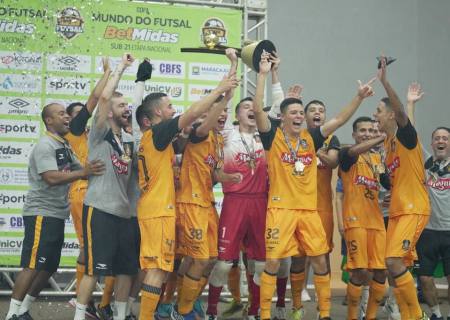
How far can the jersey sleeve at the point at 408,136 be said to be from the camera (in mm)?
8732

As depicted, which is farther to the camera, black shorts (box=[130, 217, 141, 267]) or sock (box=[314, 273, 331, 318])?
black shorts (box=[130, 217, 141, 267])

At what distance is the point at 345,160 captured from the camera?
958cm

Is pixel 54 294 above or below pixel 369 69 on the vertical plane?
below

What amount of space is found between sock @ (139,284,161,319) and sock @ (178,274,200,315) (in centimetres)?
82

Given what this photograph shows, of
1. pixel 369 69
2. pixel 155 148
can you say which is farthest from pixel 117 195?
pixel 369 69

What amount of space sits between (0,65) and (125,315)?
4.46 meters

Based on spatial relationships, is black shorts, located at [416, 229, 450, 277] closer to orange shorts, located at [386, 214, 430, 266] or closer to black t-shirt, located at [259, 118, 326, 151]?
orange shorts, located at [386, 214, 430, 266]

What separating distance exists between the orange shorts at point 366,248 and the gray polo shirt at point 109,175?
8.64 feet

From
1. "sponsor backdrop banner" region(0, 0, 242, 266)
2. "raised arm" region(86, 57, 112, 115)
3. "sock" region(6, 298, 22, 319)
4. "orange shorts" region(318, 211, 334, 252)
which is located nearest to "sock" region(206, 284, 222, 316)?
"orange shorts" region(318, 211, 334, 252)

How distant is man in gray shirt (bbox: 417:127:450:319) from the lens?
10195mm

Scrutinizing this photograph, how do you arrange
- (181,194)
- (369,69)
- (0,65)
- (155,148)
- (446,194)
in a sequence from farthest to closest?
(369,69) < (0,65) < (446,194) < (181,194) < (155,148)

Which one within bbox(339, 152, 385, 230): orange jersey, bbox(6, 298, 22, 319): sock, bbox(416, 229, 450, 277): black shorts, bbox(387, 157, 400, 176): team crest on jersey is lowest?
bbox(6, 298, 22, 319): sock

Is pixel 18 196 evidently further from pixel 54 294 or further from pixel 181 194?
pixel 181 194

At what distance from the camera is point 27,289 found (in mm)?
9148
